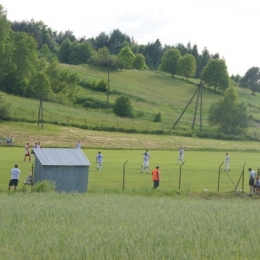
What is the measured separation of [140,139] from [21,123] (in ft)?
50.1

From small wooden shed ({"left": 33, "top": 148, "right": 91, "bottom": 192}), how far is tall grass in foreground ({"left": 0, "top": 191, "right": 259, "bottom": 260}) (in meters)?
7.48

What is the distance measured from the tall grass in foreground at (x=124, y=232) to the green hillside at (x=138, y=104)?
199 ft

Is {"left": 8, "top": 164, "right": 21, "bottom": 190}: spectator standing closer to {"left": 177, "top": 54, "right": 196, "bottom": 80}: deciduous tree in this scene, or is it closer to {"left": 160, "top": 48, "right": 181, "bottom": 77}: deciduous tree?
{"left": 177, "top": 54, "right": 196, "bottom": 80}: deciduous tree

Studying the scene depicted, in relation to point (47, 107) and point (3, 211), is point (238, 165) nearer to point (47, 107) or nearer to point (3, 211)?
point (3, 211)

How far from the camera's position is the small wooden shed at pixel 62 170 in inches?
1202

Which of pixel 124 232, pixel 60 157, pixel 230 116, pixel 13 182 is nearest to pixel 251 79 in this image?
pixel 230 116

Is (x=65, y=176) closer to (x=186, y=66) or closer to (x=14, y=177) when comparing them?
(x=14, y=177)

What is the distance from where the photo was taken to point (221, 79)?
158m

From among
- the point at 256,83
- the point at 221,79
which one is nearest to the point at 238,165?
the point at 221,79

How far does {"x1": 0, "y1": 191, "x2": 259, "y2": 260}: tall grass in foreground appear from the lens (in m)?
12.7

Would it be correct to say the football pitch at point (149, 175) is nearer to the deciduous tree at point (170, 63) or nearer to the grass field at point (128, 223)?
the grass field at point (128, 223)

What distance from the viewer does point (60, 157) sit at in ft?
103

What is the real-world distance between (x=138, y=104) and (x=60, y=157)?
92.3 meters

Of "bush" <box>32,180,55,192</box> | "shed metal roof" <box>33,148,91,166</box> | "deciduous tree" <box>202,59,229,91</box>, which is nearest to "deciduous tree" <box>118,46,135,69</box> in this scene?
"deciduous tree" <box>202,59,229,91</box>
